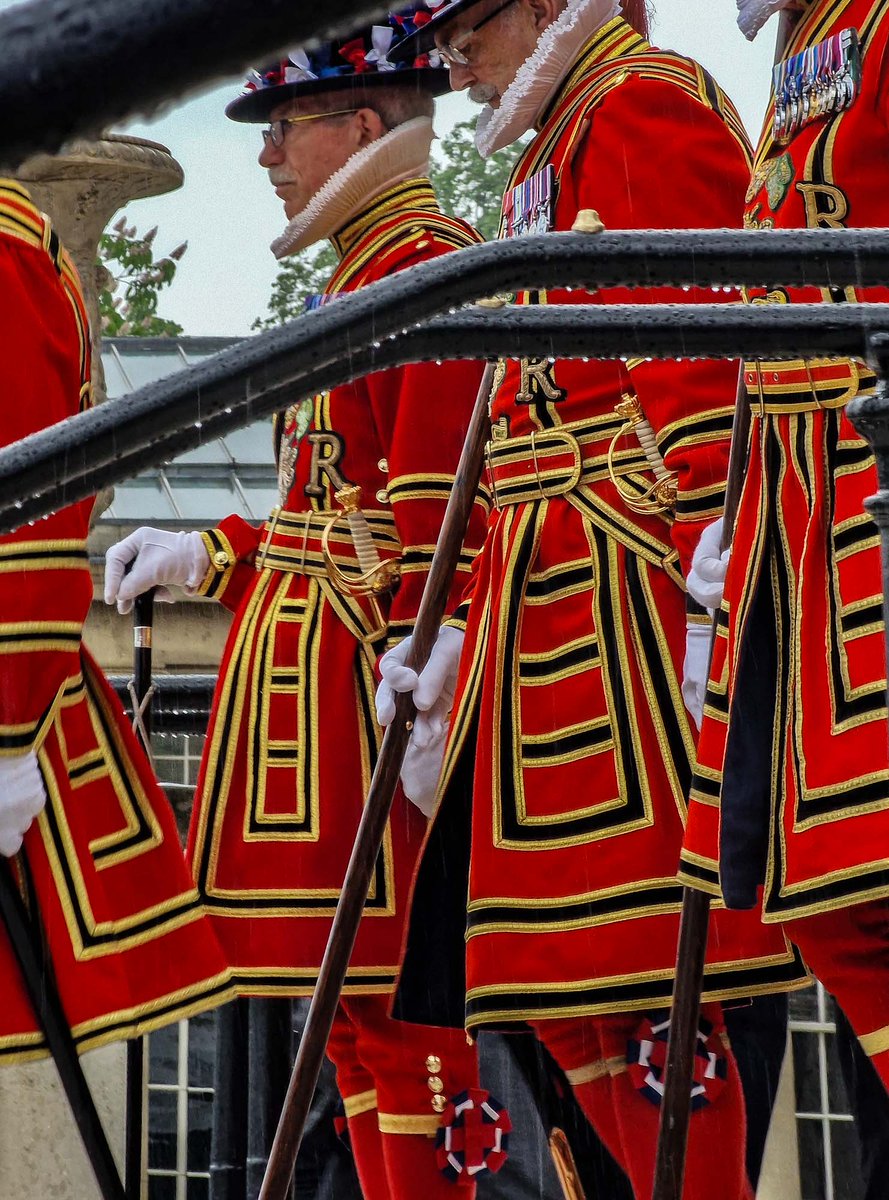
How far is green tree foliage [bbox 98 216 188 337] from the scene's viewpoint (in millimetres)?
8195

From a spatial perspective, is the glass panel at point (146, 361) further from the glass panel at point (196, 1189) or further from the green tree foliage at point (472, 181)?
the glass panel at point (196, 1189)

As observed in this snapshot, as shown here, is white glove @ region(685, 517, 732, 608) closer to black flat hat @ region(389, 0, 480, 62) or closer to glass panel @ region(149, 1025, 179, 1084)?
black flat hat @ region(389, 0, 480, 62)

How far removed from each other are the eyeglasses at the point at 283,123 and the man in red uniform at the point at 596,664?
0.79 metres

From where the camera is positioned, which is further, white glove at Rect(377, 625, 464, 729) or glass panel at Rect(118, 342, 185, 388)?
glass panel at Rect(118, 342, 185, 388)

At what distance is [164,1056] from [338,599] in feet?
11.1

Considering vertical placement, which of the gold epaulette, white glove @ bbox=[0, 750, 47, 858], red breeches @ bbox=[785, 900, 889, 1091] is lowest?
red breeches @ bbox=[785, 900, 889, 1091]

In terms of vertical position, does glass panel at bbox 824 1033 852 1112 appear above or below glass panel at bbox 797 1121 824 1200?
above

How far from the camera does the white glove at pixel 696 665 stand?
2.92 meters

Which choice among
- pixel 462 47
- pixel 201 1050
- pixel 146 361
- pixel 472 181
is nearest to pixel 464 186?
pixel 472 181

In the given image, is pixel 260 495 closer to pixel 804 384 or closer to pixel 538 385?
pixel 538 385

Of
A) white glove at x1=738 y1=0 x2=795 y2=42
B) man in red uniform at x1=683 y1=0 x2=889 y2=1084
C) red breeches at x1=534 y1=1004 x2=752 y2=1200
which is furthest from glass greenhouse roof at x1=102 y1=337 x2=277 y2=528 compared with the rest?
man in red uniform at x1=683 y1=0 x2=889 y2=1084

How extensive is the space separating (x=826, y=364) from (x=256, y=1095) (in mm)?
1829

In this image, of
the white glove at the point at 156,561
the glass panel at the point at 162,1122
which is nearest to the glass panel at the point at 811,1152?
the glass panel at the point at 162,1122

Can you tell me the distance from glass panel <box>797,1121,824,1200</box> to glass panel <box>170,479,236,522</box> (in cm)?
352
